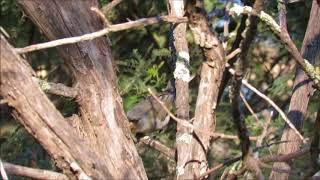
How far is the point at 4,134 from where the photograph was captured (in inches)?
147

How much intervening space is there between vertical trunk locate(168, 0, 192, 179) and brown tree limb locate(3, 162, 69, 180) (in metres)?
0.31

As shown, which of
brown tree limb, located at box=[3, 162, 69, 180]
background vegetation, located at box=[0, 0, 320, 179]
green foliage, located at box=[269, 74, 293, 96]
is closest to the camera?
brown tree limb, located at box=[3, 162, 69, 180]

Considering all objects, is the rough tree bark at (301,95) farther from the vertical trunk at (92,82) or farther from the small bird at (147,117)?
the small bird at (147,117)

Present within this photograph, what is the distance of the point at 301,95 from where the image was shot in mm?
1916

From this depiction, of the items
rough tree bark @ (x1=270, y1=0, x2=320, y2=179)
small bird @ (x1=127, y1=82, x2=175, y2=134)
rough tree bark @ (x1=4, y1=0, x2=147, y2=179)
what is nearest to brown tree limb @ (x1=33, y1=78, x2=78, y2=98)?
rough tree bark @ (x1=4, y1=0, x2=147, y2=179)

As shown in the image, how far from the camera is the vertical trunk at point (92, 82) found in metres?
1.50

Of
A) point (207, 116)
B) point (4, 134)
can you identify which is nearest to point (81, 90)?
point (207, 116)

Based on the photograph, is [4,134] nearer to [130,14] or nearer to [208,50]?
[130,14]

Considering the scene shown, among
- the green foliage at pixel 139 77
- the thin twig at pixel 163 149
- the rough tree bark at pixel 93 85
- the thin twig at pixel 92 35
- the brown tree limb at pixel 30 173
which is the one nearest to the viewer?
the thin twig at pixel 92 35

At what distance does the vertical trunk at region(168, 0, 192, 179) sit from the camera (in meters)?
1.56

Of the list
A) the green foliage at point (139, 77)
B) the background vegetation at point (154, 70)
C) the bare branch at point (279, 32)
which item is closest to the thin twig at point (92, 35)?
the bare branch at point (279, 32)

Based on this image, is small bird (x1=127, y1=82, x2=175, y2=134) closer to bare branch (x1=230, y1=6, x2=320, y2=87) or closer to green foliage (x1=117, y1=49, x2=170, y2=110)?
green foliage (x1=117, y1=49, x2=170, y2=110)

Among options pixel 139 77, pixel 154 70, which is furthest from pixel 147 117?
pixel 139 77

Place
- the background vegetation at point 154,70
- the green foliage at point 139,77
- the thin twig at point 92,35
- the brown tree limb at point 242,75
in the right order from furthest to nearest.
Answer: the background vegetation at point 154,70 < the green foliage at point 139,77 < the thin twig at point 92,35 < the brown tree limb at point 242,75
